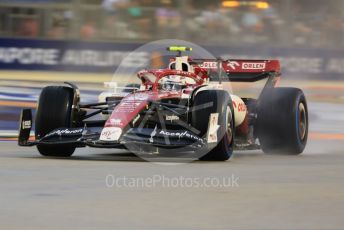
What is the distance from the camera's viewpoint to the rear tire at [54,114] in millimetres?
10344

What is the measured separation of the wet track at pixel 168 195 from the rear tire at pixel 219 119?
0.16 metres

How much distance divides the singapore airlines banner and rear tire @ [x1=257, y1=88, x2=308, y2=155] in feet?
46.3

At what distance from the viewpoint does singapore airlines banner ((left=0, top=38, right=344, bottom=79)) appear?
25.3 metres

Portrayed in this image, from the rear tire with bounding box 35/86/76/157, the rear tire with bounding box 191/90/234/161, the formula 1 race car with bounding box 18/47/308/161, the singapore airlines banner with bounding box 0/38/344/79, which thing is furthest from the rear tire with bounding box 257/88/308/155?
the singapore airlines banner with bounding box 0/38/344/79

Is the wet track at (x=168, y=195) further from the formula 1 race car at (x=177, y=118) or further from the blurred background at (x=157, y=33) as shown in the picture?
the blurred background at (x=157, y=33)

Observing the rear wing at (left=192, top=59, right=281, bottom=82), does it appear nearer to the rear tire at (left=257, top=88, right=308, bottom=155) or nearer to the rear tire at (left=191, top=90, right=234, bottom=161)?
the rear tire at (left=257, top=88, right=308, bottom=155)

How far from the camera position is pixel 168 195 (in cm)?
733

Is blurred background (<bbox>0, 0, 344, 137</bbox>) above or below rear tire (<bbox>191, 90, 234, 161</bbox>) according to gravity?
above

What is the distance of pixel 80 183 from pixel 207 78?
13.1 ft

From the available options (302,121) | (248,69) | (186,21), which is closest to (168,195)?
(302,121)

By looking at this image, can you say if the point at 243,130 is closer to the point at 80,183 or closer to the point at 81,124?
the point at 81,124

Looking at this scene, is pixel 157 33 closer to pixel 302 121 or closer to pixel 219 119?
pixel 302 121

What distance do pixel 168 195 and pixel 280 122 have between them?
162 inches

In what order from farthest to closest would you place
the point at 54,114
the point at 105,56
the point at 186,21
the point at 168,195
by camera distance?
the point at 105,56
the point at 186,21
the point at 54,114
the point at 168,195
